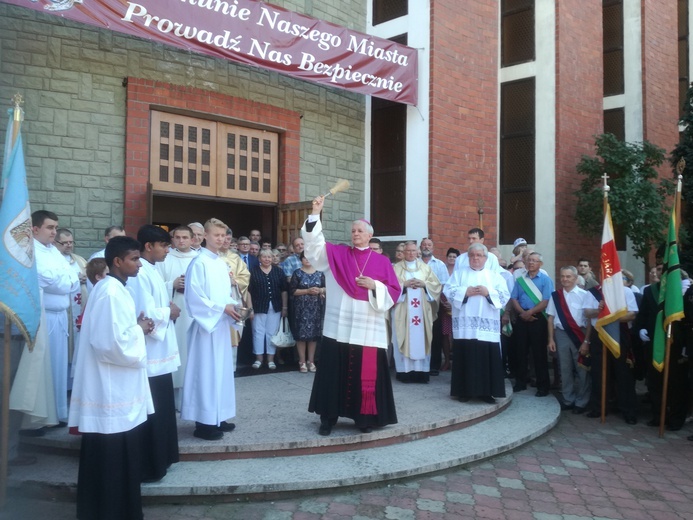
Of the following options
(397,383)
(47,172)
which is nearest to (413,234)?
(397,383)

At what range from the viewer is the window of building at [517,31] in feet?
36.3

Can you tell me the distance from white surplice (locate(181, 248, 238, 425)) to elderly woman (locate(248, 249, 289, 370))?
2869mm

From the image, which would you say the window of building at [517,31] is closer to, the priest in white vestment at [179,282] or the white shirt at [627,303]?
the white shirt at [627,303]

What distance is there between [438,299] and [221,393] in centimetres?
378

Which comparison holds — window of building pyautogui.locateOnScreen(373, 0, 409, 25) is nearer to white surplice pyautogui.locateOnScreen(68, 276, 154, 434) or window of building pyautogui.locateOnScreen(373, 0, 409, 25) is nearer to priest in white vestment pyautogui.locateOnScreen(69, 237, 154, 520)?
priest in white vestment pyautogui.locateOnScreen(69, 237, 154, 520)

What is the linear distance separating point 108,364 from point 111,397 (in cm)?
19

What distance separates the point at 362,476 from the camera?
14.7ft

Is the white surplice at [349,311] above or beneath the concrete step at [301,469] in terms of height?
above

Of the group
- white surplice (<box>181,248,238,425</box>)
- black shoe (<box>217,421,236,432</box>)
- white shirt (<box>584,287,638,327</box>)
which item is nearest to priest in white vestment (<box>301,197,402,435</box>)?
black shoe (<box>217,421,236,432</box>)

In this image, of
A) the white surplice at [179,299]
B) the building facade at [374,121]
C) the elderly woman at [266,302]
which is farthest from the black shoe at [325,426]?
the building facade at [374,121]

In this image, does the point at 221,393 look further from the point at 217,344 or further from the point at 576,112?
the point at 576,112

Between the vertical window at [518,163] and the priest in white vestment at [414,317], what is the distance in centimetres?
377

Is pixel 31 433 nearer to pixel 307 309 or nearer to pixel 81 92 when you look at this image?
pixel 307 309

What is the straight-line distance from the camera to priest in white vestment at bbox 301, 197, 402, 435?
16.7 feet
